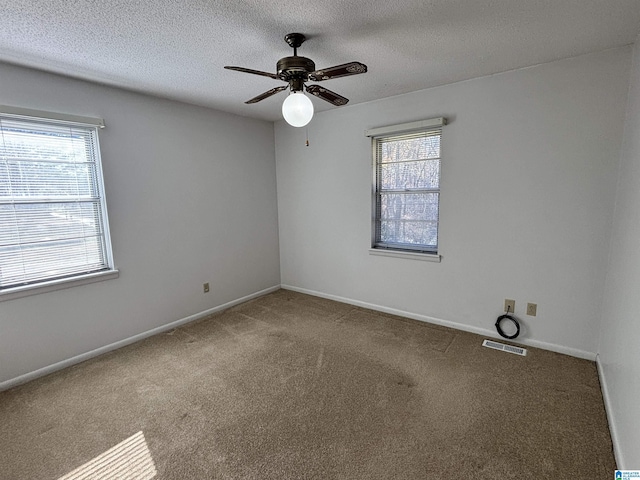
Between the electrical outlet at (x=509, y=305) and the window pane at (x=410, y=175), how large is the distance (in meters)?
1.27

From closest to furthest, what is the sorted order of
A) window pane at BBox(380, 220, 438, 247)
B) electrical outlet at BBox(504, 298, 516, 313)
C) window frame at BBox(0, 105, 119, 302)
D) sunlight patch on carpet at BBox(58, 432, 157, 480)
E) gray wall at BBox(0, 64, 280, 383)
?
sunlight patch on carpet at BBox(58, 432, 157, 480) → window frame at BBox(0, 105, 119, 302) → gray wall at BBox(0, 64, 280, 383) → electrical outlet at BBox(504, 298, 516, 313) → window pane at BBox(380, 220, 438, 247)

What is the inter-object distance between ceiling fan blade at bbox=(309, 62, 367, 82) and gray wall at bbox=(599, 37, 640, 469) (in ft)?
5.52

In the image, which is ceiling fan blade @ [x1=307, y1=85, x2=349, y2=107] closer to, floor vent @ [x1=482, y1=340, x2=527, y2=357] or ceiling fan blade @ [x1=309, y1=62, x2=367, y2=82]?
ceiling fan blade @ [x1=309, y1=62, x2=367, y2=82]

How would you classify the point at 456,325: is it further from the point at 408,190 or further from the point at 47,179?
the point at 47,179

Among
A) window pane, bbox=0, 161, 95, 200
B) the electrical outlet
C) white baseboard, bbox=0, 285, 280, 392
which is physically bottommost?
white baseboard, bbox=0, 285, 280, 392

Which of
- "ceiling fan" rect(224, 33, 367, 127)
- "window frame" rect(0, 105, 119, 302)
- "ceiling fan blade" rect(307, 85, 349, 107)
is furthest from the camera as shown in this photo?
"window frame" rect(0, 105, 119, 302)

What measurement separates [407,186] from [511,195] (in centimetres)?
100

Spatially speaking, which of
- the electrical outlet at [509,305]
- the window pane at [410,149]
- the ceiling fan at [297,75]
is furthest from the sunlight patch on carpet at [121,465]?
the window pane at [410,149]

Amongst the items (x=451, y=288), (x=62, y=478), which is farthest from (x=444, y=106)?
(x=62, y=478)

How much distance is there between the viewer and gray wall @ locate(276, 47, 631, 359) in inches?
93.0

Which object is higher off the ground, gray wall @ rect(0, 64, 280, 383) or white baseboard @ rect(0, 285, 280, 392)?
gray wall @ rect(0, 64, 280, 383)

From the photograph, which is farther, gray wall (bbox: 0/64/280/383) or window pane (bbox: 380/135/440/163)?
window pane (bbox: 380/135/440/163)

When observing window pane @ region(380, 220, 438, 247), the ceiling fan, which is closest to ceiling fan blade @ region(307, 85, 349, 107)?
the ceiling fan

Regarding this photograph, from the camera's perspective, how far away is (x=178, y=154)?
3.32 m
